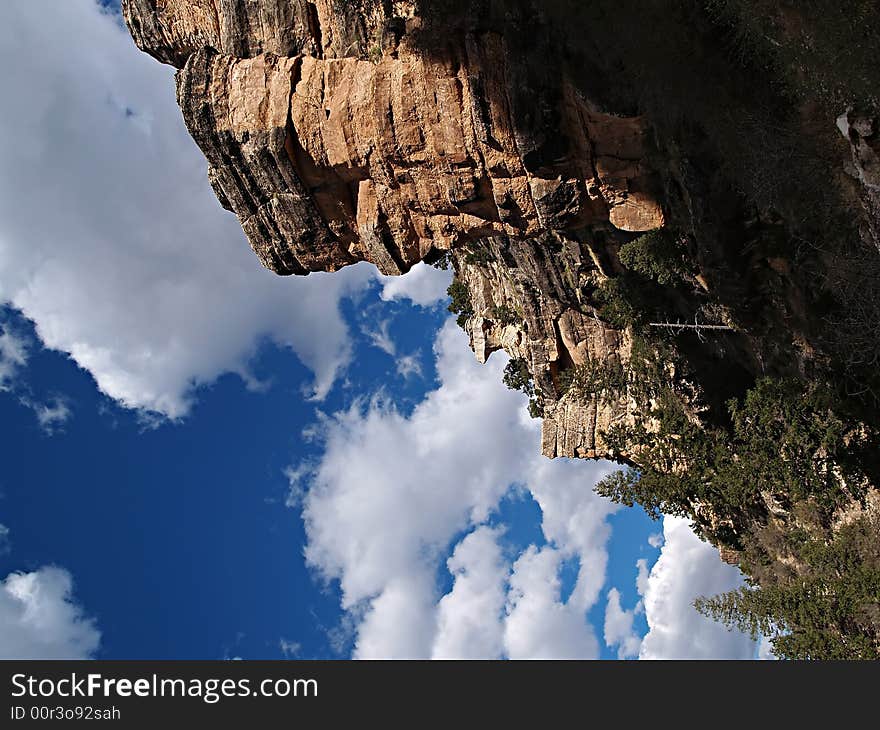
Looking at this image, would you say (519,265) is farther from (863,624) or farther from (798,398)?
(863,624)

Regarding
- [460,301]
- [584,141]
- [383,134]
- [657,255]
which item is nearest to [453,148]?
[383,134]

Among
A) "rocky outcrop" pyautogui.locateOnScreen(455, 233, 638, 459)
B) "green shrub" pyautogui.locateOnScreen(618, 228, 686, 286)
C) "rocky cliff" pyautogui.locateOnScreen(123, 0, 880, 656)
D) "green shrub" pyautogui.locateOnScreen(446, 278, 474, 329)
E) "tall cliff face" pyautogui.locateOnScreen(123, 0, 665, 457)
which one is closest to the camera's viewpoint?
"rocky cliff" pyautogui.locateOnScreen(123, 0, 880, 656)

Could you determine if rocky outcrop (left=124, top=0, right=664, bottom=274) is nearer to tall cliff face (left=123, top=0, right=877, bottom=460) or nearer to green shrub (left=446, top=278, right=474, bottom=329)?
tall cliff face (left=123, top=0, right=877, bottom=460)

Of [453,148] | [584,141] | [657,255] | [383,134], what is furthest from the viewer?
[657,255]

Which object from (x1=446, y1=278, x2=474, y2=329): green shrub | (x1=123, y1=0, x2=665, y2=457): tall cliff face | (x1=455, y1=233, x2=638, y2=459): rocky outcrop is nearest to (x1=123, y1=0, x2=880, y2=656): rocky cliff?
(x1=123, y1=0, x2=665, y2=457): tall cliff face

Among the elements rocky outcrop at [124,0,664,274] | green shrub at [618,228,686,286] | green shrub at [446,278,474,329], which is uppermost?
green shrub at [446,278,474,329]

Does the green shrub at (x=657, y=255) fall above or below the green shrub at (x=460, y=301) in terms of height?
below

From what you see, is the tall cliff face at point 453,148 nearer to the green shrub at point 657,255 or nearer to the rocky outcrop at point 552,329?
the green shrub at point 657,255

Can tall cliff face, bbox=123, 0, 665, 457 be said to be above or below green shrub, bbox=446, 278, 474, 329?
below

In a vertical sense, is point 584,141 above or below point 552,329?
below

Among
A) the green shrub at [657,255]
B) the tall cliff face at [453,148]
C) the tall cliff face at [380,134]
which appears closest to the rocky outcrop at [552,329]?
the green shrub at [657,255]

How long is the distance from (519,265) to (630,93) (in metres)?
13.8

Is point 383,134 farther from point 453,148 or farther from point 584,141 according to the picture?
point 584,141

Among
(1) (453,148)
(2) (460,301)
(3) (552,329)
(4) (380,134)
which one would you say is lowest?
(1) (453,148)
